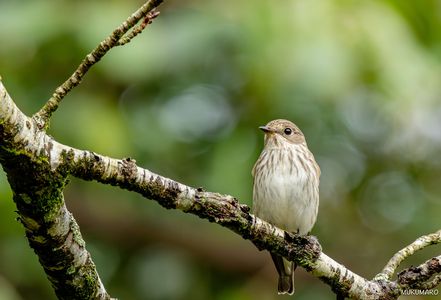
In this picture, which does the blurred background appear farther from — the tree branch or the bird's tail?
the tree branch

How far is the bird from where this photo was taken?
492 centimetres

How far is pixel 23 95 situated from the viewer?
18.1 ft

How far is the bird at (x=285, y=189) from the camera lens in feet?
16.1

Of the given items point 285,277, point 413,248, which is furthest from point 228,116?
point 413,248

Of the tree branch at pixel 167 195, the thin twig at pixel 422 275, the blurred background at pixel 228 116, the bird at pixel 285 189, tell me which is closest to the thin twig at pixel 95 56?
the tree branch at pixel 167 195

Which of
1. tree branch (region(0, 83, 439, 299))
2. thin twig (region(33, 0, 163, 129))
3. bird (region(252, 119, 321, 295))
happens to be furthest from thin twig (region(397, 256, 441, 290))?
bird (region(252, 119, 321, 295))

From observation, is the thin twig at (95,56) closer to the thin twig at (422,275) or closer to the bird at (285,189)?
the thin twig at (422,275)

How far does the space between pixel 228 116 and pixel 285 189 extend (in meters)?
1.63

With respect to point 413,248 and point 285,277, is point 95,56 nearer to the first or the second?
point 413,248

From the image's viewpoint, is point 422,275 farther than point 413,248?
No

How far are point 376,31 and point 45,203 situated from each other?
9.50ft

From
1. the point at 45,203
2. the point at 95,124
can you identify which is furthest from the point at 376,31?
the point at 45,203

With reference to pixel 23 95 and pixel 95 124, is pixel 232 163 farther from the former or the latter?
pixel 23 95

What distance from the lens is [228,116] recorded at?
256 inches
